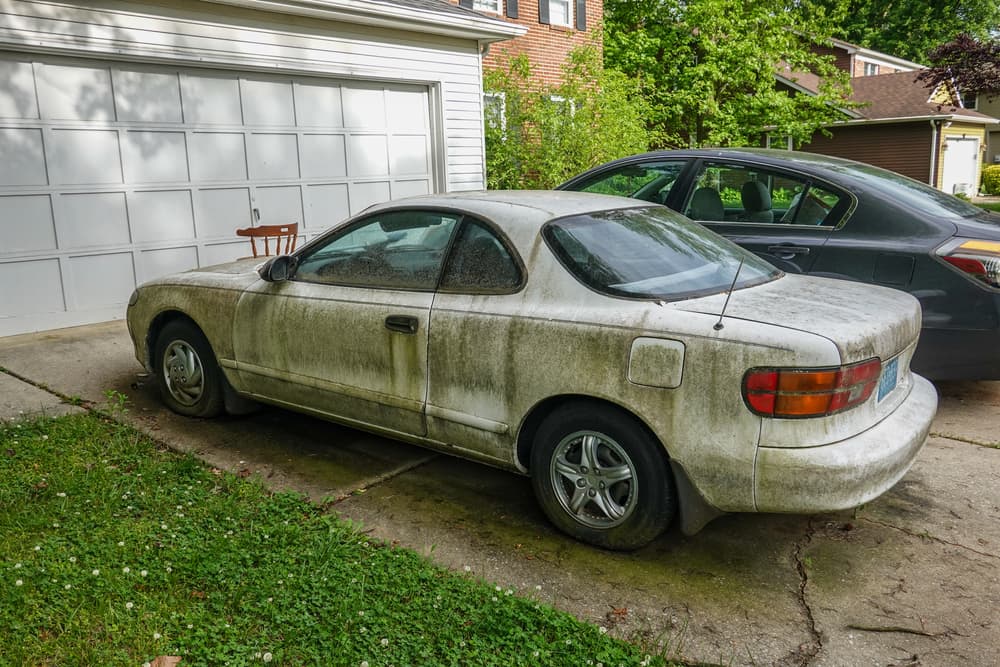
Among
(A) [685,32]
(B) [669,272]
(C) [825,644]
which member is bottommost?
(C) [825,644]

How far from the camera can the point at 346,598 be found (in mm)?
3211

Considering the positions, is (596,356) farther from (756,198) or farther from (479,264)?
(756,198)

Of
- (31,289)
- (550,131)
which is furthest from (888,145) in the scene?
(31,289)

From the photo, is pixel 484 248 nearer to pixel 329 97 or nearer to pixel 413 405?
pixel 413 405

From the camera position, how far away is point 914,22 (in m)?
44.6

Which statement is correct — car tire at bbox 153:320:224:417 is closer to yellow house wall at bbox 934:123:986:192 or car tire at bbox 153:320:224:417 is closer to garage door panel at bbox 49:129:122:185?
garage door panel at bbox 49:129:122:185

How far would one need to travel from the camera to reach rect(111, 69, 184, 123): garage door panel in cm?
828

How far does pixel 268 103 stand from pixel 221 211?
4.54 feet

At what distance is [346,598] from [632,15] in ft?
77.7

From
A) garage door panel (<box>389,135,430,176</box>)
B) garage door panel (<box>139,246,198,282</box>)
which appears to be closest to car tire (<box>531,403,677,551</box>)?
garage door panel (<box>139,246,198,282</box>)

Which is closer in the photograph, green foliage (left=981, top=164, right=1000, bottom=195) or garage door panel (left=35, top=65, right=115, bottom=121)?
garage door panel (left=35, top=65, right=115, bottom=121)

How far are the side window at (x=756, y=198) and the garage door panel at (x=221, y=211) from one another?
538cm

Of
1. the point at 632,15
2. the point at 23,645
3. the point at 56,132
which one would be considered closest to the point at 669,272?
the point at 23,645

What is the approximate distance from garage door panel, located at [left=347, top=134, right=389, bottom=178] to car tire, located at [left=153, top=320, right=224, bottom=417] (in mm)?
5373
